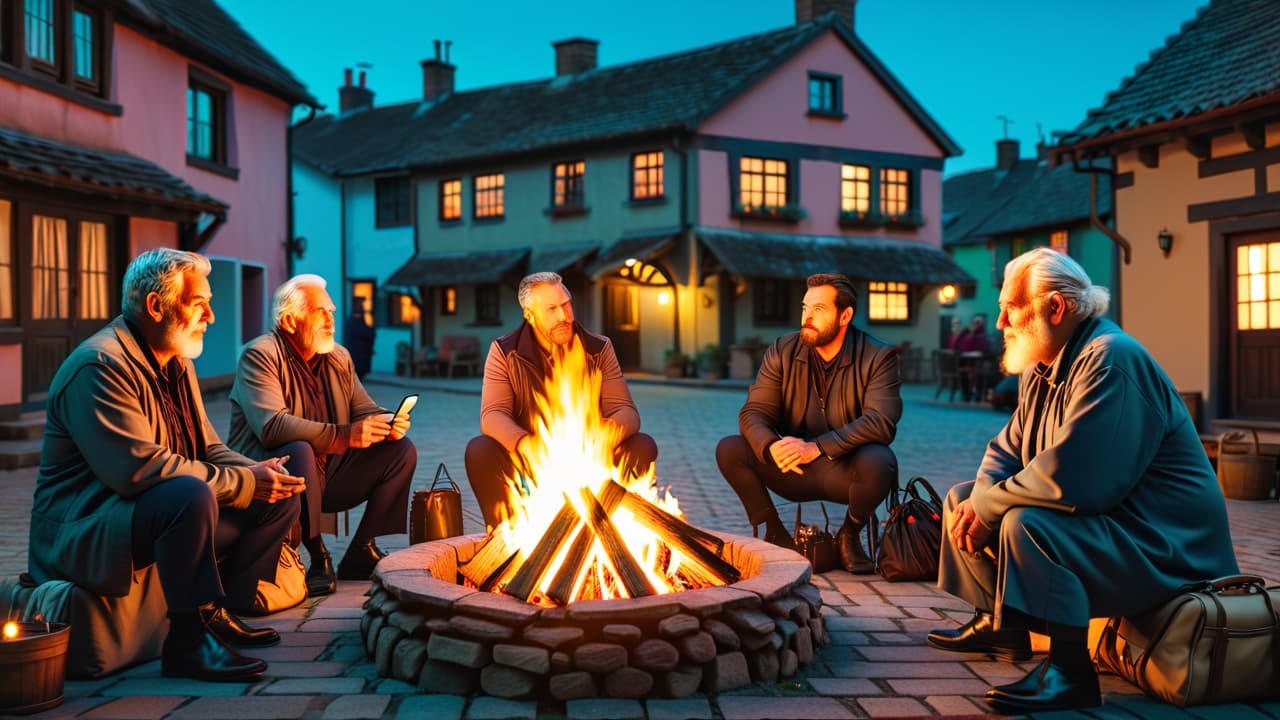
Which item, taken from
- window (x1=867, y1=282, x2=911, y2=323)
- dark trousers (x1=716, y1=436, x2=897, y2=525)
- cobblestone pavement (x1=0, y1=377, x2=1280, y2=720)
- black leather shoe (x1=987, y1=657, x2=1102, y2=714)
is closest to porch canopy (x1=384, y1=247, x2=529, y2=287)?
window (x1=867, y1=282, x2=911, y2=323)

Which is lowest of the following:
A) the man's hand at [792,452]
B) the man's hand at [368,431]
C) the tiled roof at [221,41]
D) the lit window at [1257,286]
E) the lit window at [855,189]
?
the man's hand at [792,452]

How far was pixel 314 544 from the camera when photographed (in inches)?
215

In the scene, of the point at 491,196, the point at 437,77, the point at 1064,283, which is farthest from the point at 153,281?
the point at 437,77

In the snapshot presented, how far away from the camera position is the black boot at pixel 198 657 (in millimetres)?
3887

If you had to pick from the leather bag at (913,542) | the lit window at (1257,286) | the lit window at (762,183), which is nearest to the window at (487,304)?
the lit window at (762,183)

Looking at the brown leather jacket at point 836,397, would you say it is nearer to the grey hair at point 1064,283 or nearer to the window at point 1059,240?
the grey hair at point 1064,283

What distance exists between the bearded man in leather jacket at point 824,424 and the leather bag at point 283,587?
2.26m

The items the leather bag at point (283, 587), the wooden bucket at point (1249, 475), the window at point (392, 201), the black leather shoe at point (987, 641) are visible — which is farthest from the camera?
the window at point (392, 201)

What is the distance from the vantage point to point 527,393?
5.84 meters

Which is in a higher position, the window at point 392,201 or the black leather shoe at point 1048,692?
the window at point 392,201

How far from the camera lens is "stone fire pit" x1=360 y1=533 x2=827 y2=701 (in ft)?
12.1

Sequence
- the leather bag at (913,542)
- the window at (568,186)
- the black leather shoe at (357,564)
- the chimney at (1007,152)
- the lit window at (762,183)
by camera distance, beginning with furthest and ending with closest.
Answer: the chimney at (1007,152) → the window at (568,186) → the lit window at (762,183) → the black leather shoe at (357,564) → the leather bag at (913,542)

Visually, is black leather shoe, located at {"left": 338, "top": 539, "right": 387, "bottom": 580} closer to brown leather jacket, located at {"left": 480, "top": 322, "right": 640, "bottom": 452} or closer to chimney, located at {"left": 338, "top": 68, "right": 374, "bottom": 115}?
brown leather jacket, located at {"left": 480, "top": 322, "right": 640, "bottom": 452}

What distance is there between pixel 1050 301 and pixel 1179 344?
977 centimetres
